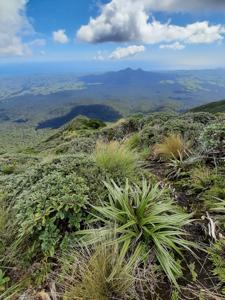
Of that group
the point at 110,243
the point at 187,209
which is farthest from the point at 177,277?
the point at 187,209

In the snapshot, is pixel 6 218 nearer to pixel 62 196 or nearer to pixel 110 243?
pixel 62 196

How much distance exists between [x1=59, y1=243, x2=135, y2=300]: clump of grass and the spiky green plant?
0.47 ft

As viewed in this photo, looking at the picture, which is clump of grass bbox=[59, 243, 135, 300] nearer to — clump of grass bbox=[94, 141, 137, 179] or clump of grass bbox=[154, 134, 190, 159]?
clump of grass bbox=[94, 141, 137, 179]

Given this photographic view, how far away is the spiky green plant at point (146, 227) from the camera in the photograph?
116 inches

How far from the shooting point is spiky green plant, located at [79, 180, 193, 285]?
2.95 metres

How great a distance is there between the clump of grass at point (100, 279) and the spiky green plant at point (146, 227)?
142mm

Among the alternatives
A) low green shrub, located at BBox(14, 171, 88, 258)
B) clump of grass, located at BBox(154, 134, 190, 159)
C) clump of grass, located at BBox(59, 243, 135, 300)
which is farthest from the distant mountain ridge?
clump of grass, located at BBox(59, 243, 135, 300)

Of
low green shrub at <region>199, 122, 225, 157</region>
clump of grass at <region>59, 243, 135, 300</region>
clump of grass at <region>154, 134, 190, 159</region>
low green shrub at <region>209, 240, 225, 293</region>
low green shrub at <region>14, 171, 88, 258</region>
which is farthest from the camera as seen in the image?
clump of grass at <region>154, 134, 190, 159</region>

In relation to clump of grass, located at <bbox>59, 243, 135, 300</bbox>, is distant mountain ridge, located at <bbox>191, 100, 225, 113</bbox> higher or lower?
lower

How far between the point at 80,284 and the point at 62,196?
129 centimetres

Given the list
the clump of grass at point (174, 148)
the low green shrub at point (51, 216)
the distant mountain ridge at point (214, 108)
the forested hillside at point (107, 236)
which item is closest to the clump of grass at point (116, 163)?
the forested hillside at point (107, 236)

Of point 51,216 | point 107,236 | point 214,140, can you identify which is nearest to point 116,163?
point 51,216

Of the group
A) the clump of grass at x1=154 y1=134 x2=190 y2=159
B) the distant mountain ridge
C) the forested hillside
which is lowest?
→ the distant mountain ridge

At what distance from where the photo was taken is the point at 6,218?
3850mm
